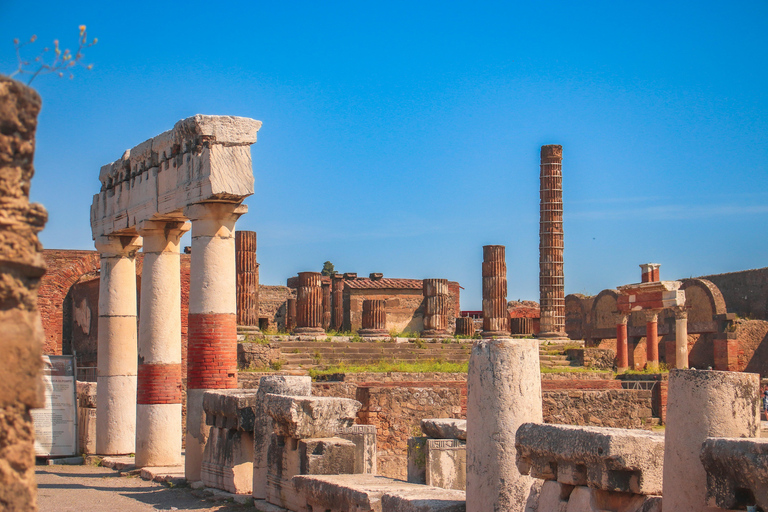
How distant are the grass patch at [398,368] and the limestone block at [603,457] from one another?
45.3ft

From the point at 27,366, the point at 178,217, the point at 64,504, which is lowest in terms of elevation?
the point at 64,504

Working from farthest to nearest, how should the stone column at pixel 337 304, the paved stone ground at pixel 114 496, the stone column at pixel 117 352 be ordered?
the stone column at pixel 337 304
the stone column at pixel 117 352
the paved stone ground at pixel 114 496

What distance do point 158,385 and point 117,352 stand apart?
5.06ft

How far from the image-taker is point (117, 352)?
12414mm

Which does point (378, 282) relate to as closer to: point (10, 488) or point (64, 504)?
point (64, 504)

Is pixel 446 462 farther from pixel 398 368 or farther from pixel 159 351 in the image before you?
pixel 398 368

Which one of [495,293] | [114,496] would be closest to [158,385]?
[114,496]

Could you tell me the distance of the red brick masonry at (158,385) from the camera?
11141 millimetres

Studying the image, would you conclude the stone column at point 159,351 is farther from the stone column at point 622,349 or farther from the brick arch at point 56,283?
the stone column at point 622,349

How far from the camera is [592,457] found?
4.65 m

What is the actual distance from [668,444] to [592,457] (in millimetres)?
434

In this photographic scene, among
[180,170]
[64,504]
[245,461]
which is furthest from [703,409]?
[180,170]

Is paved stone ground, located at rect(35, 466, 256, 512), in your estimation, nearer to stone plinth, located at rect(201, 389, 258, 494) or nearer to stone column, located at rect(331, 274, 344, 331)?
stone plinth, located at rect(201, 389, 258, 494)

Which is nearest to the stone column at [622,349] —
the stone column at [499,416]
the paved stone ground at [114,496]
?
the paved stone ground at [114,496]
